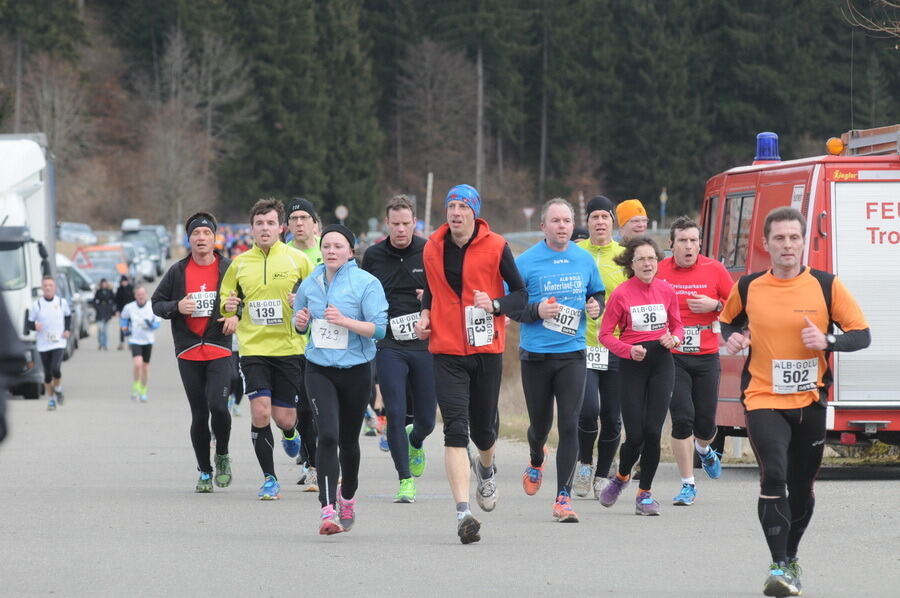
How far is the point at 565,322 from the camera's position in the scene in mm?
10742

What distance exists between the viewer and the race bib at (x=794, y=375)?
822 centimetres

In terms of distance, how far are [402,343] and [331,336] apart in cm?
160

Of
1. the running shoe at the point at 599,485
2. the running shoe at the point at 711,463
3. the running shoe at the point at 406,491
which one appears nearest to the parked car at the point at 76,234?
the running shoe at the point at 711,463

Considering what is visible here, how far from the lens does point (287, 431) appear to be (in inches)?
503

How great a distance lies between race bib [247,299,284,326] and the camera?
1201cm

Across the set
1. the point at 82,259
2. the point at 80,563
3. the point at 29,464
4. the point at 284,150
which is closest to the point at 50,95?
the point at 284,150

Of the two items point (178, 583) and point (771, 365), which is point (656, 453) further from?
point (178, 583)

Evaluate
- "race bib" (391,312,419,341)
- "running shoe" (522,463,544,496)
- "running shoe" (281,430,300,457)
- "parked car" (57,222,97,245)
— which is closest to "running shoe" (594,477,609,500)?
"running shoe" (522,463,544,496)

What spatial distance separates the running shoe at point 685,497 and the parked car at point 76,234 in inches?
2602

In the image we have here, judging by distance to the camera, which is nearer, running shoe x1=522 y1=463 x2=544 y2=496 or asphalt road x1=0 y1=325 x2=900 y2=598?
asphalt road x1=0 y1=325 x2=900 y2=598

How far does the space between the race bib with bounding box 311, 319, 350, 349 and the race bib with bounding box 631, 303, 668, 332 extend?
206cm

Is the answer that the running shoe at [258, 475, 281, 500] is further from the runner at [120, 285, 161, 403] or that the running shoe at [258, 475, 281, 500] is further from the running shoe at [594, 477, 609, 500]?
the runner at [120, 285, 161, 403]

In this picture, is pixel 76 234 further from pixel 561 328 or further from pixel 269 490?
pixel 561 328

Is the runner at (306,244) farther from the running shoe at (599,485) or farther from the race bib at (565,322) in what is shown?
the race bib at (565,322)
